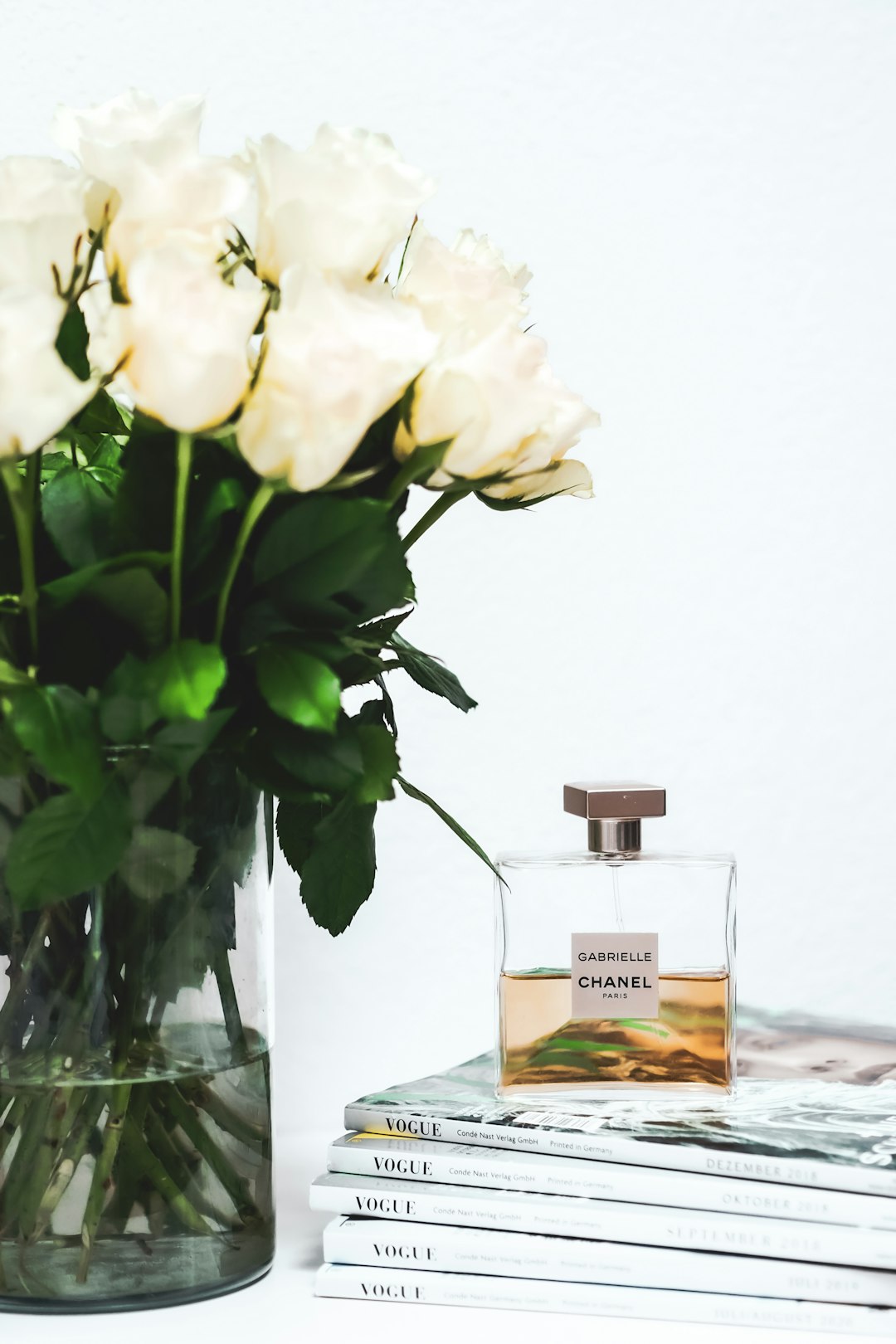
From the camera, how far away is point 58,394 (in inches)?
18.5

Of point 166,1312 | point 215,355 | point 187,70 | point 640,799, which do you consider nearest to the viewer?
point 215,355

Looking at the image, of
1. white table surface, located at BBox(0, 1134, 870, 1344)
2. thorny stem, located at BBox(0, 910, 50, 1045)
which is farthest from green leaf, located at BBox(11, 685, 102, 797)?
white table surface, located at BBox(0, 1134, 870, 1344)

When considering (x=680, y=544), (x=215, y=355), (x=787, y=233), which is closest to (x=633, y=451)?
(x=680, y=544)

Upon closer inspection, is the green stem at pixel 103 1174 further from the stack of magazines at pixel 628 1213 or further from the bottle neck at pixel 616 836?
the bottle neck at pixel 616 836

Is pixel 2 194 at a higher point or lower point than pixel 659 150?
lower

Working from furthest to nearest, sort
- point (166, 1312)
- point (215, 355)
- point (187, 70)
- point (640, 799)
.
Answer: point (187, 70)
point (640, 799)
point (166, 1312)
point (215, 355)

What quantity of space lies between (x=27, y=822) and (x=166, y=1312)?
8.7 inches

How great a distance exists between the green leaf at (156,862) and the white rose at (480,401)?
0.60 ft

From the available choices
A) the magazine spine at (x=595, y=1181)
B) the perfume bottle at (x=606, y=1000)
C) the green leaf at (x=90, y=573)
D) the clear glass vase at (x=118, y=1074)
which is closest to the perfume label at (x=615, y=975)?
the perfume bottle at (x=606, y=1000)

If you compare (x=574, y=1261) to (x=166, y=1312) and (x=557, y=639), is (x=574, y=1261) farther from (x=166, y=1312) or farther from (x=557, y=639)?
(x=557, y=639)

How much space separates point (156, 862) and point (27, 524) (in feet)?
0.47

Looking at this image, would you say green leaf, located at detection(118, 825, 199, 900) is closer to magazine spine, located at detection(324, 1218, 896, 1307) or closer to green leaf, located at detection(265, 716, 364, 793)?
green leaf, located at detection(265, 716, 364, 793)

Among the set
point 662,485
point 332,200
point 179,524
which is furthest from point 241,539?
point 662,485

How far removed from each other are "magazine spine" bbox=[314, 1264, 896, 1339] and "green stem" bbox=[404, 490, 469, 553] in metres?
0.31
